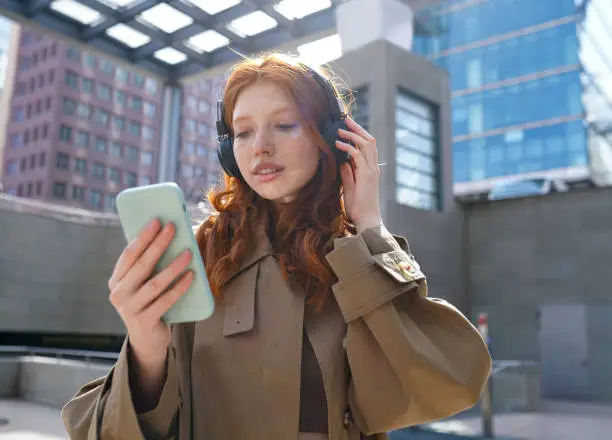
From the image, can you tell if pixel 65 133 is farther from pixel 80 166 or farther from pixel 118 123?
pixel 118 123

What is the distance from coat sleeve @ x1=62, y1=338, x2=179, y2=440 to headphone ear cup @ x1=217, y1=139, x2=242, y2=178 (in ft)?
1.90

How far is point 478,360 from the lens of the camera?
1218 mm

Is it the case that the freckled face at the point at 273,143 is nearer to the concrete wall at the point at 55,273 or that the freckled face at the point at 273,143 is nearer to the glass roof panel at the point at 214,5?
the glass roof panel at the point at 214,5

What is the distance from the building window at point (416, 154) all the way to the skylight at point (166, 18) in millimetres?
6309

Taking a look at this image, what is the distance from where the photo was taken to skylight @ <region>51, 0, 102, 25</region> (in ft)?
37.2

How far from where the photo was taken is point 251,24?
11.4m

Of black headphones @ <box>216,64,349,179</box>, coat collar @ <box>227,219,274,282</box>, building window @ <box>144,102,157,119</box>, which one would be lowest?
coat collar @ <box>227,219,274,282</box>

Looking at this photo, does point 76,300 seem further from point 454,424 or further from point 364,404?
point 364,404

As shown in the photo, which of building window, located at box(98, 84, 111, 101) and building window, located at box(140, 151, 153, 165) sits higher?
building window, located at box(98, 84, 111, 101)

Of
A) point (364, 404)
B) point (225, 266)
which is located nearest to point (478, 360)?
point (364, 404)

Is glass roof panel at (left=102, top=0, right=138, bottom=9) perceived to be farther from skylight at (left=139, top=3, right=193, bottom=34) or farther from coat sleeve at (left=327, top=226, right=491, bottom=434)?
coat sleeve at (left=327, top=226, right=491, bottom=434)

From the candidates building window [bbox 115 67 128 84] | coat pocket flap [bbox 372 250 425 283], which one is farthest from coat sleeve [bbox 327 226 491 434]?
building window [bbox 115 67 128 84]

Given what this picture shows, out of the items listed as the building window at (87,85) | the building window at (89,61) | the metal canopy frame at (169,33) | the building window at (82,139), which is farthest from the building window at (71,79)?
the metal canopy frame at (169,33)

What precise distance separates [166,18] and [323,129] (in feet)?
36.6
